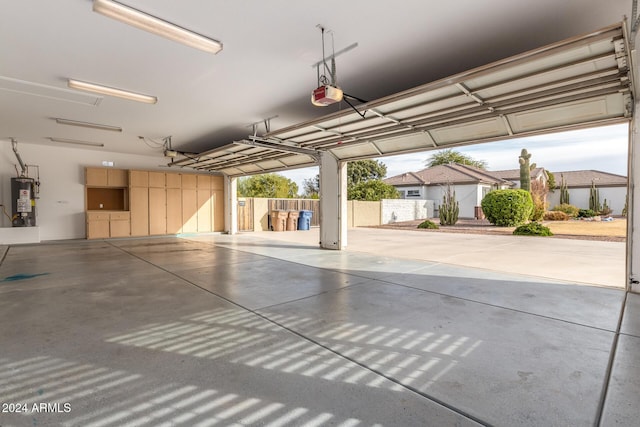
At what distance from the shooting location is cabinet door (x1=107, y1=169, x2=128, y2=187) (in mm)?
11297

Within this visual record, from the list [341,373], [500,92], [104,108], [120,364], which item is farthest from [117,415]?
[104,108]

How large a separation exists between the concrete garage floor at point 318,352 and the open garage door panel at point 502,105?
8.18 ft

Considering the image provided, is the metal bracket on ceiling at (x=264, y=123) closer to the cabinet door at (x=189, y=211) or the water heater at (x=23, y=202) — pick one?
the cabinet door at (x=189, y=211)

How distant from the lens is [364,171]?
31.4 m

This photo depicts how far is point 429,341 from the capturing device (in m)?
2.72

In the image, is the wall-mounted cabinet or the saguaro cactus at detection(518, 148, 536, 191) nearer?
the wall-mounted cabinet

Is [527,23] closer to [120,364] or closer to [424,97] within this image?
[424,97]

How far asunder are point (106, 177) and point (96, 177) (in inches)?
11.7

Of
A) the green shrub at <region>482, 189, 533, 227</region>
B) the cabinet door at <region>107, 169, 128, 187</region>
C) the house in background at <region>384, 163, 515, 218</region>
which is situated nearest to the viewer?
the cabinet door at <region>107, 169, 128, 187</region>

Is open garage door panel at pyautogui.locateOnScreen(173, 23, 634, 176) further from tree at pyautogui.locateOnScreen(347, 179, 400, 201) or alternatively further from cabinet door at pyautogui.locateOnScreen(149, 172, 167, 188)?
tree at pyautogui.locateOnScreen(347, 179, 400, 201)

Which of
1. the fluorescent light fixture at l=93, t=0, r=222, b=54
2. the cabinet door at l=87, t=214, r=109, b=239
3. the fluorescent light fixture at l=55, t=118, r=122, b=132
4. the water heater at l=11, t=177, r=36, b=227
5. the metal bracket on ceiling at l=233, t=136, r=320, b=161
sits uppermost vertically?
the fluorescent light fixture at l=55, t=118, r=122, b=132

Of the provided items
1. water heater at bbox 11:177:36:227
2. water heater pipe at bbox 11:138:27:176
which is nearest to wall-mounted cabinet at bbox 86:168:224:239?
water heater at bbox 11:177:36:227

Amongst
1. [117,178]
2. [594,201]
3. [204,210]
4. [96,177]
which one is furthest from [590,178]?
[96,177]

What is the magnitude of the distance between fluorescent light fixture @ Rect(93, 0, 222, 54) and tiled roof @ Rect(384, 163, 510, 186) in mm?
20118
